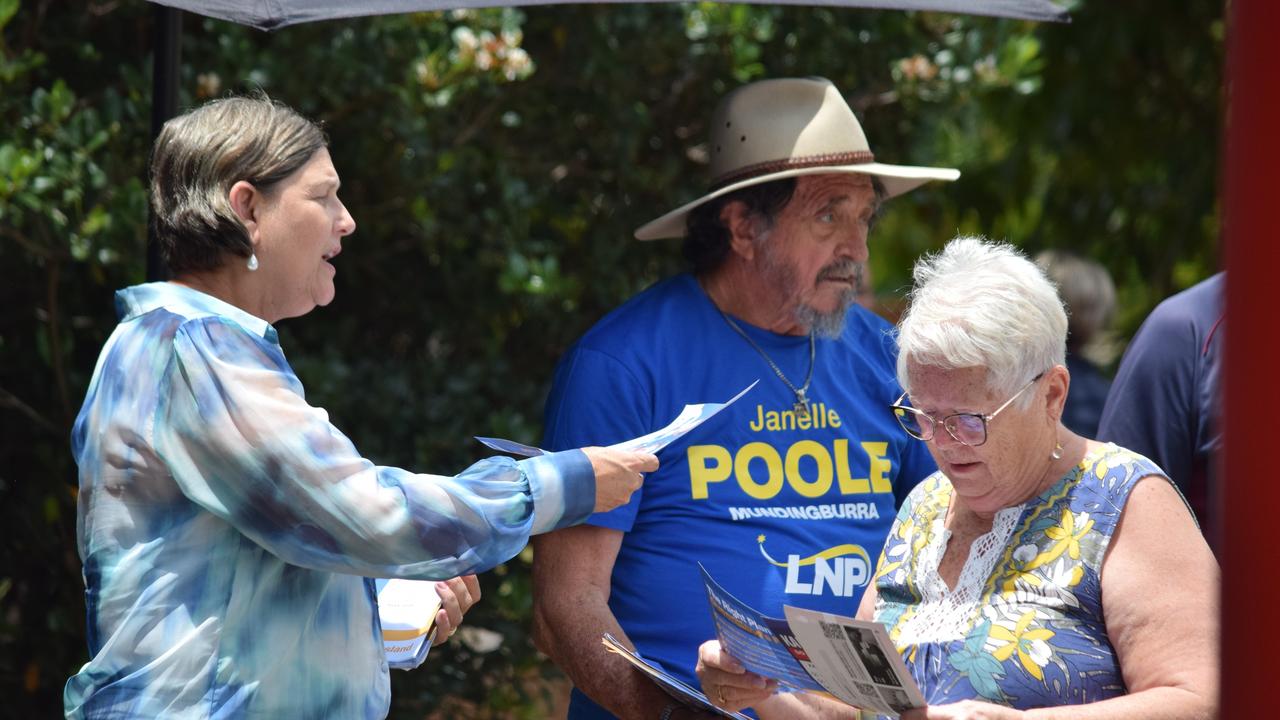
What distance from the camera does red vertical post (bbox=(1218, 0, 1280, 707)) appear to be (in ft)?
3.54

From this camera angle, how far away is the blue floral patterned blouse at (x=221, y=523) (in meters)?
2.13

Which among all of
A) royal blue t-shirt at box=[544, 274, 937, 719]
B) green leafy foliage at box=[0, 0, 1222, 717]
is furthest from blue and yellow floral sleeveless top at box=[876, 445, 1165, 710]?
green leafy foliage at box=[0, 0, 1222, 717]

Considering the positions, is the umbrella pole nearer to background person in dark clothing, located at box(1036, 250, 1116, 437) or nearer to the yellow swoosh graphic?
the yellow swoosh graphic

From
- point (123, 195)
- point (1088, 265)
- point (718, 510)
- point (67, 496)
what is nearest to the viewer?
point (718, 510)

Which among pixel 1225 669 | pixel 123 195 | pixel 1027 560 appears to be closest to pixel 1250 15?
pixel 1225 669

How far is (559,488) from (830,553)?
93 cm

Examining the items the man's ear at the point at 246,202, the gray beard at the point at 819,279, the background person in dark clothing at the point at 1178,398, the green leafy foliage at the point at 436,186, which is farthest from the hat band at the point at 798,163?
the man's ear at the point at 246,202

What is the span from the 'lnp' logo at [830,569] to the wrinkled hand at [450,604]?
653 millimetres

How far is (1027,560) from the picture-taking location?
248 centimetres

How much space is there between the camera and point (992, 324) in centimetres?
250

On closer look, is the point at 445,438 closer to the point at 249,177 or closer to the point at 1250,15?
→ the point at 249,177

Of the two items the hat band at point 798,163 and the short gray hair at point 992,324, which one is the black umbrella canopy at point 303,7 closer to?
the hat band at point 798,163

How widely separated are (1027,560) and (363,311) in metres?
2.72

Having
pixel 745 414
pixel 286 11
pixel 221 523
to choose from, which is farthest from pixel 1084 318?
pixel 221 523
